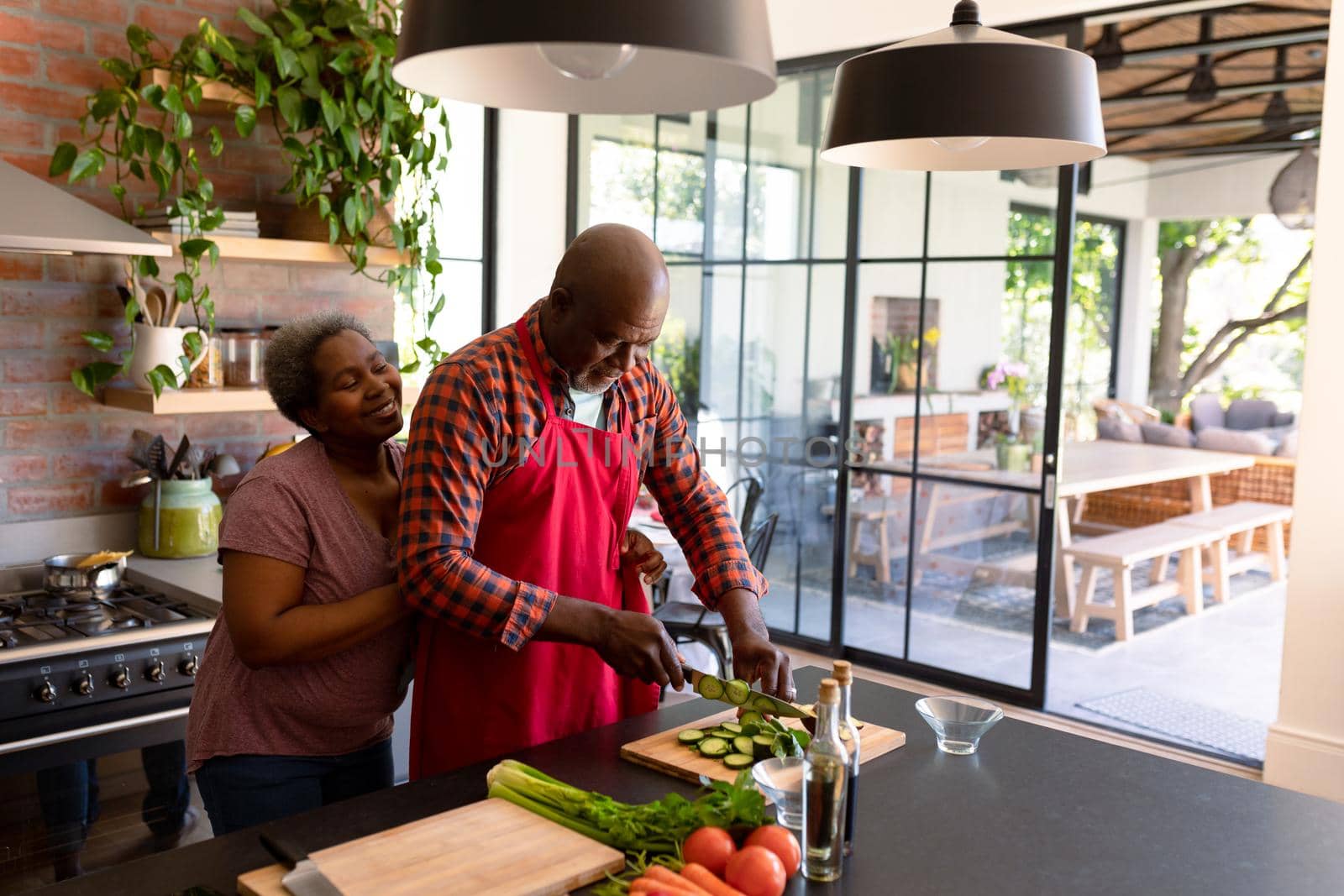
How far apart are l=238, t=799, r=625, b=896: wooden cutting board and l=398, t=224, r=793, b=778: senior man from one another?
1.03 feet

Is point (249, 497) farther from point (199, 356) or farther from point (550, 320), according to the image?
point (199, 356)

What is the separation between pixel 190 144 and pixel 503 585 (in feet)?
7.53

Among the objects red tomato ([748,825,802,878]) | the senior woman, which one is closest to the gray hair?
the senior woman

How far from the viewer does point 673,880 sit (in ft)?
3.80

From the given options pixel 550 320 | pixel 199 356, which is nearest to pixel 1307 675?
pixel 550 320

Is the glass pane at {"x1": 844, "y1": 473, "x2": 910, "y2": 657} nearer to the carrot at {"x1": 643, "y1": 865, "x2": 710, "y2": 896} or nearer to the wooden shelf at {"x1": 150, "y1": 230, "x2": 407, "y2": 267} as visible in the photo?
the wooden shelf at {"x1": 150, "y1": 230, "x2": 407, "y2": 267}

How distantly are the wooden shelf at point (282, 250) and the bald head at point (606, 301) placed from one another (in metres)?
1.81

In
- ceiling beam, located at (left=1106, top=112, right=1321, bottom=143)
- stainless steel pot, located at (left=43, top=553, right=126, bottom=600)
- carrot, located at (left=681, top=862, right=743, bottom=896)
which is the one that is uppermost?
ceiling beam, located at (left=1106, top=112, right=1321, bottom=143)

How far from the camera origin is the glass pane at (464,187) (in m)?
4.98

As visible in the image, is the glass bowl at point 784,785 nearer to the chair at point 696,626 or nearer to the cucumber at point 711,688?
the cucumber at point 711,688

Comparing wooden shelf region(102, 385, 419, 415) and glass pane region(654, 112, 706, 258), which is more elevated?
glass pane region(654, 112, 706, 258)

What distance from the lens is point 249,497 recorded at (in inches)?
65.2

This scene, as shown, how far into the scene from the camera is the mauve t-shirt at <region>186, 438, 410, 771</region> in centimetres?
166

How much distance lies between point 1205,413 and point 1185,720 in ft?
19.7
